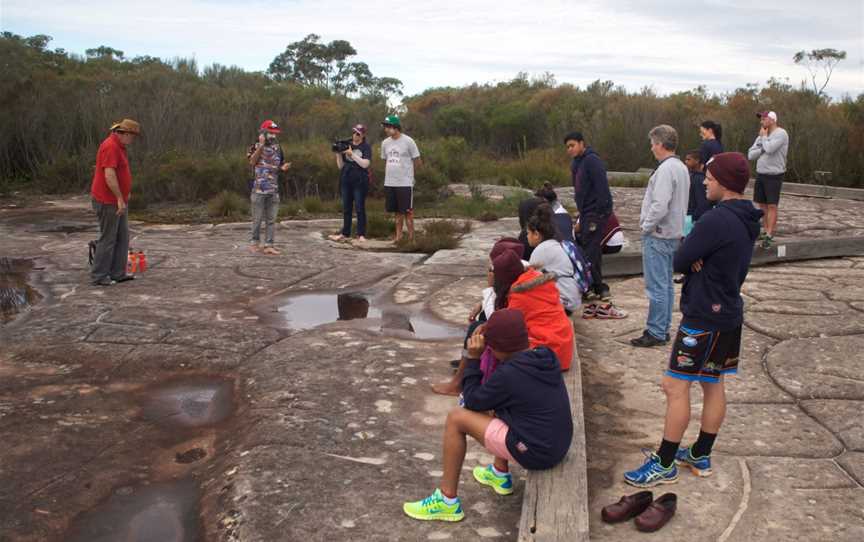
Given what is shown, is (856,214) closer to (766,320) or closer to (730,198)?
(766,320)

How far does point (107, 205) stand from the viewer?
7.94 m

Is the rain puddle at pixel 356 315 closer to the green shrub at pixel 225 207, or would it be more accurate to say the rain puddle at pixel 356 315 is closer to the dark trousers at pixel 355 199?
the dark trousers at pixel 355 199

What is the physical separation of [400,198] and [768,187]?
14.6 feet

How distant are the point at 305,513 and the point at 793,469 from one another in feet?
7.99

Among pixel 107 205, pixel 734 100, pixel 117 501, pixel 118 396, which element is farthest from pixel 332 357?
pixel 734 100

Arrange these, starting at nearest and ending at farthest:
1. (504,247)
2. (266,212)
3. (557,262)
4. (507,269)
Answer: (507,269) → (504,247) → (557,262) → (266,212)

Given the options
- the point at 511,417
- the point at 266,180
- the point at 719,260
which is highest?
the point at 719,260

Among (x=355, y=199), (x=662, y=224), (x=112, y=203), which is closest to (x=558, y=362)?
(x=662, y=224)

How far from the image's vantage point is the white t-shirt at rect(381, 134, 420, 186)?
10180 mm

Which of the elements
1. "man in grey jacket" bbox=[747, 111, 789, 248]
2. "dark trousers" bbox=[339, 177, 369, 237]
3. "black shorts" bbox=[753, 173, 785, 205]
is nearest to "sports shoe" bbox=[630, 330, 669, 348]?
"man in grey jacket" bbox=[747, 111, 789, 248]

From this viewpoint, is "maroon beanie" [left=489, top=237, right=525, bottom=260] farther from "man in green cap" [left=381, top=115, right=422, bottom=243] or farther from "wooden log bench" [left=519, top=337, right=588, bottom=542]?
"man in green cap" [left=381, top=115, right=422, bottom=243]

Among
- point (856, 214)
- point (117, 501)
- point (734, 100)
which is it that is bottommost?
point (117, 501)

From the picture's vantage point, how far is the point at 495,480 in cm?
389

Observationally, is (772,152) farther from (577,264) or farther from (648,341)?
(577,264)
